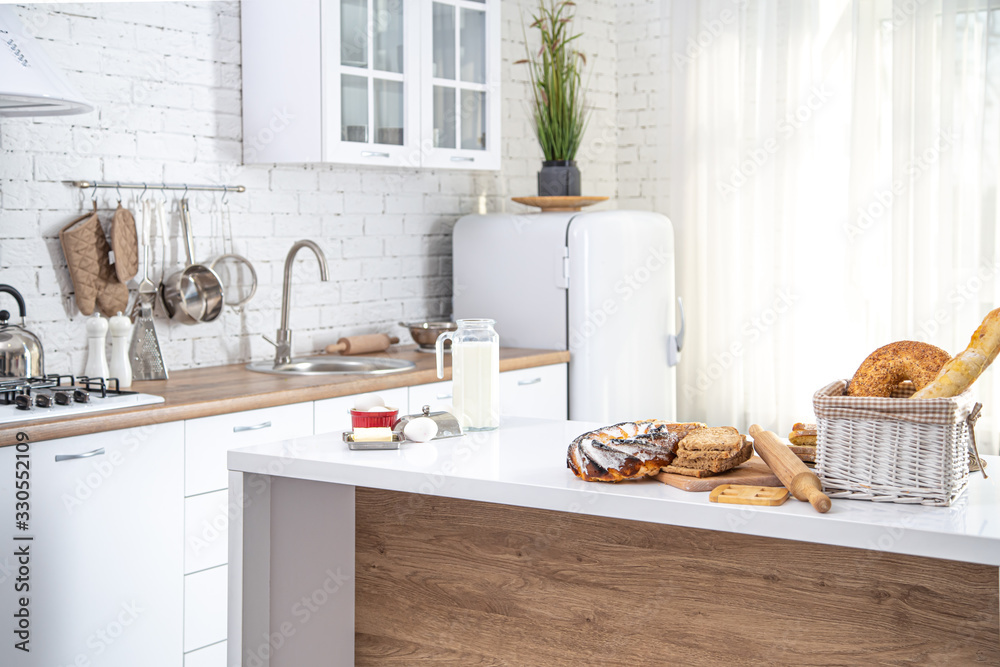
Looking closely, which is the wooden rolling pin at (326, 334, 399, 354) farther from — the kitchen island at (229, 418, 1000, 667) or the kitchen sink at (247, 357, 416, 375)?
the kitchen island at (229, 418, 1000, 667)

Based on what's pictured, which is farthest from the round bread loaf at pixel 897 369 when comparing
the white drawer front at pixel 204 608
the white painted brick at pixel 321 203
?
the white painted brick at pixel 321 203

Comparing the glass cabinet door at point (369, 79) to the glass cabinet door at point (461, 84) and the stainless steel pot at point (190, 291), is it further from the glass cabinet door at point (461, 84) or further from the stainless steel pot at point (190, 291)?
the stainless steel pot at point (190, 291)

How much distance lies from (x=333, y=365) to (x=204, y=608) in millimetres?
1119

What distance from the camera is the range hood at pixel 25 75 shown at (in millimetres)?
2197

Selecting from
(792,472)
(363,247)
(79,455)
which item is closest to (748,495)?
(792,472)

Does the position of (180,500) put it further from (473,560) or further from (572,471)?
(572,471)

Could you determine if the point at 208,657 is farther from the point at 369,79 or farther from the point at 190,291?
the point at 369,79

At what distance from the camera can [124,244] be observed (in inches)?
121

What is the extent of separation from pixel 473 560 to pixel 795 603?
1.91ft

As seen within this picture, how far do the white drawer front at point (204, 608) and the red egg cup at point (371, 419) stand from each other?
1.08 m

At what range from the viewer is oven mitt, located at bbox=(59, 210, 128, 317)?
298cm

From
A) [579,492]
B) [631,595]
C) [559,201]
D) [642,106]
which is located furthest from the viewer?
[642,106]

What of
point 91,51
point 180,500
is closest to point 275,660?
point 180,500

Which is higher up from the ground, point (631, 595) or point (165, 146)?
point (165, 146)
